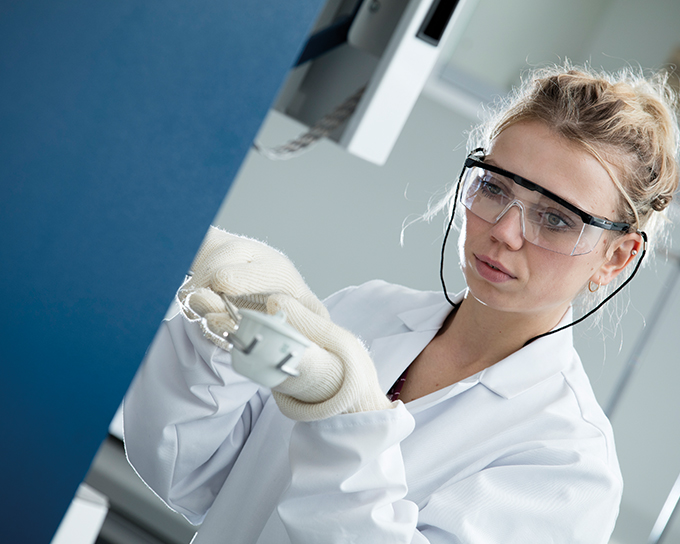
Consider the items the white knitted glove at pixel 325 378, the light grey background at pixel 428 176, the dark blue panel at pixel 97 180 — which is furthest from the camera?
the light grey background at pixel 428 176

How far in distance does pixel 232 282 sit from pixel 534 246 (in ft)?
1.64

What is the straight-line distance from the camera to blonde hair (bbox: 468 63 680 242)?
3.13ft

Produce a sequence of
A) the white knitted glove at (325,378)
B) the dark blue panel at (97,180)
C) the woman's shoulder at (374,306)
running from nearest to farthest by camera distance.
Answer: the dark blue panel at (97,180) → the white knitted glove at (325,378) → the woman's shoulder at (374,306)

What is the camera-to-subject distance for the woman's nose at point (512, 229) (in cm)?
95

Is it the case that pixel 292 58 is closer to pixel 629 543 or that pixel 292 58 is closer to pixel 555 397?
pixel 555 397

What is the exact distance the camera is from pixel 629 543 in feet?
7.21

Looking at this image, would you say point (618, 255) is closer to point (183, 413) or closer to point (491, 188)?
point (491, 188)

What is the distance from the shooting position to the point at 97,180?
0.39 meters

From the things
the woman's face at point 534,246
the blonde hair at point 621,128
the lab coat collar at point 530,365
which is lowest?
the lab coat collar at point 530,365

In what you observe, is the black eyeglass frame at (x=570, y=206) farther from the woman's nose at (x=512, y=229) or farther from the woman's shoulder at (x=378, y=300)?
the woman's shoulder at (x=378, y=300)

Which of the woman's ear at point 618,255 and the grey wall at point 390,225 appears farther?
the grey wall at point 390,225

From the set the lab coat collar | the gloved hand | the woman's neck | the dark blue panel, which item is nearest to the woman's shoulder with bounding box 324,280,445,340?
the woman's neck

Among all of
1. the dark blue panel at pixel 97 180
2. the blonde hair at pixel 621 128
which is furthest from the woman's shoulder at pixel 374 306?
the dark blue panel at pixel 97 180

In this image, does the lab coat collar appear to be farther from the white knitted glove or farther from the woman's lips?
the white knitted glove
